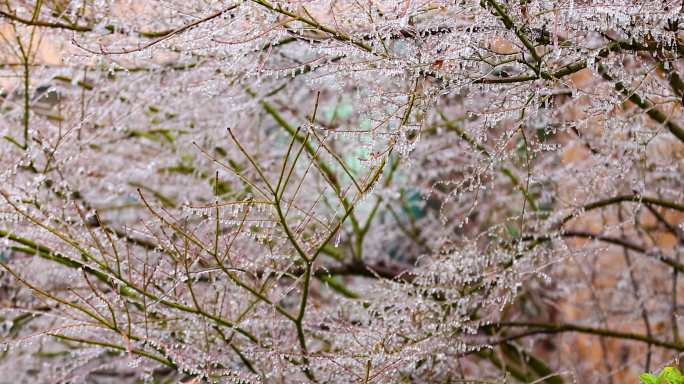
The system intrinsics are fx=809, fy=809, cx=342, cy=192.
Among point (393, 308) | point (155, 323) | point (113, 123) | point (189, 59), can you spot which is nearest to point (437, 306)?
point (393, 308)

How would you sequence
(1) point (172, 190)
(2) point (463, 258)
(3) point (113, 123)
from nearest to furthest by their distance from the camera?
(2) point (463, 258), (3) point (113, 123), (1) point (172, 190)

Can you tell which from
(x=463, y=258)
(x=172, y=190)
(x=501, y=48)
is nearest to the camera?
(x=501, y=48)

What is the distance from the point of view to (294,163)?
281cm

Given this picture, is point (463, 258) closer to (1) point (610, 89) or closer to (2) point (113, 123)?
(1) point (610, 89)

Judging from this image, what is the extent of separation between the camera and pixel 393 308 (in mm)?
4297

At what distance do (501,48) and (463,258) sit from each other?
4.86 ft

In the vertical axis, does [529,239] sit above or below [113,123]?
below

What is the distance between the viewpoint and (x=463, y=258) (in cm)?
450

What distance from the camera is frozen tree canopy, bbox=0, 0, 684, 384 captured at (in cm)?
316

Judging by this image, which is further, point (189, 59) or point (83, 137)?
point (83, 137)

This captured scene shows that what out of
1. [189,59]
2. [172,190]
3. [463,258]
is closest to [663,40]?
[463,258]

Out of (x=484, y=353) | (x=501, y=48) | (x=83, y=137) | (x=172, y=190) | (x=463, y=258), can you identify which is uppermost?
(x=501, y=48)

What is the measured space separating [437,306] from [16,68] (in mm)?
3085

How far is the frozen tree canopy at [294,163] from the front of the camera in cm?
316
